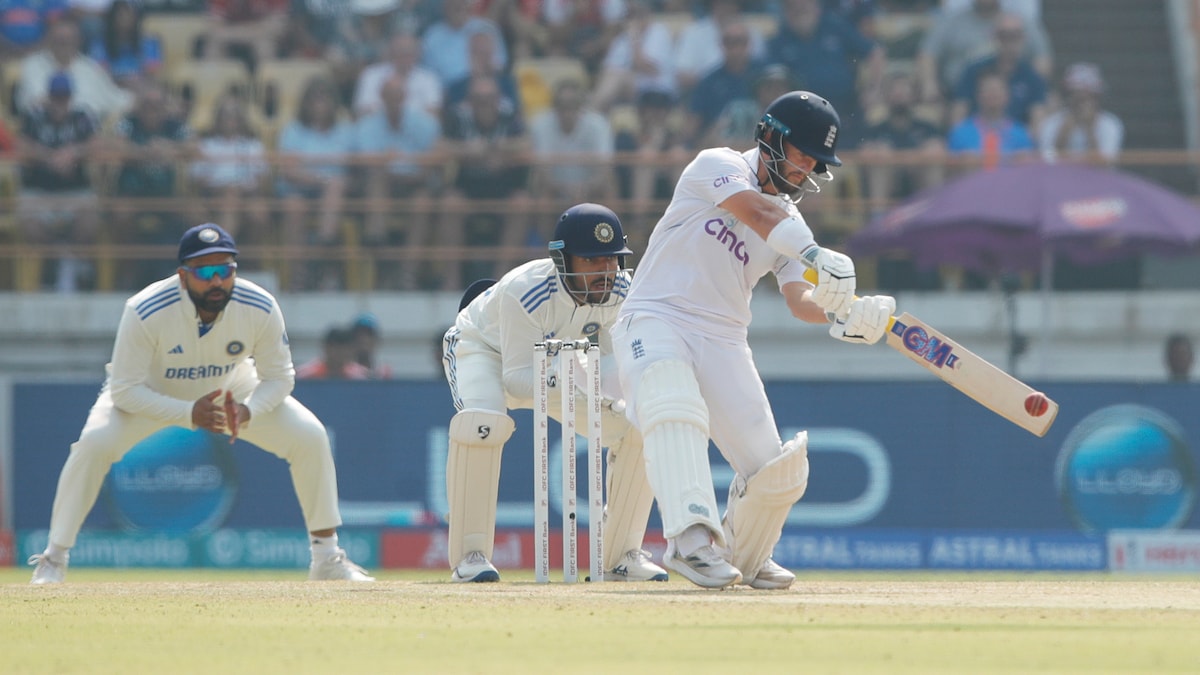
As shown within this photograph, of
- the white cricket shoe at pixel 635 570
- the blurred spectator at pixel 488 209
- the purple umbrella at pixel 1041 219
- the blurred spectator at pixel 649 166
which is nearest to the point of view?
the white cricket shoe at pixel 635 570

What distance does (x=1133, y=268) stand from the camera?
12766 millimetres

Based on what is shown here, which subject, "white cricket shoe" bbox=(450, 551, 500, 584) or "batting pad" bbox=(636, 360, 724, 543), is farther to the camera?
"white cricket shoe" bbox=(450, 551, 500, 584)

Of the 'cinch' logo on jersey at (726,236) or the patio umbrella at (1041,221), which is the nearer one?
the 'cinch' logo on jersey at (726,236)

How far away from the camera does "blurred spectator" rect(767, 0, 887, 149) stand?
13.3 metres

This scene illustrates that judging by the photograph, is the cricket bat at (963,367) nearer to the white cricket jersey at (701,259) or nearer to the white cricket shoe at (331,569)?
the white cricket jersey at (701,259)

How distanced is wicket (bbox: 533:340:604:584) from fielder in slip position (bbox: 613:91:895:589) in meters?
0.27

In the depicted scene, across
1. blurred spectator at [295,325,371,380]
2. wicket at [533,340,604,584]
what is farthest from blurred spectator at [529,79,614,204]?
wicket at [533,340,604,584]

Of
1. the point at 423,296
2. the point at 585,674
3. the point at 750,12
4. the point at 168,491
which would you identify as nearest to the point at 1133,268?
the point at 750,12

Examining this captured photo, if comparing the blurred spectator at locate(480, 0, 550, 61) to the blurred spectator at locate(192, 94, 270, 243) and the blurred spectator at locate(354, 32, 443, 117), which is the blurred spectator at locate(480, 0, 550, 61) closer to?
the blurred spectator at locate(354, 32, 443, 117)

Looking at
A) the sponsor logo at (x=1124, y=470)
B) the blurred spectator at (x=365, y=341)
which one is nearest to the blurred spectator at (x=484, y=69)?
the blurred spectator at (x=365, y=341)

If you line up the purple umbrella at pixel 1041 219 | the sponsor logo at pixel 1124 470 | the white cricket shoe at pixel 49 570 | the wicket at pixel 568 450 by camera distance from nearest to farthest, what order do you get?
the wicket at pixel 568 450 < the white cricket shoe at pixel 49 570 < the sponsor logo at pixel 1124 470 < the purple umbrella at pixel 1041 219

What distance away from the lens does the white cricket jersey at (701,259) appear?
20.7ft

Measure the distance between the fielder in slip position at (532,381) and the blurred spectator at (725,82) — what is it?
244 inches

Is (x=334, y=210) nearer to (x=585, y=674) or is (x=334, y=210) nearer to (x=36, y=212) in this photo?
(x=36, y=212)
